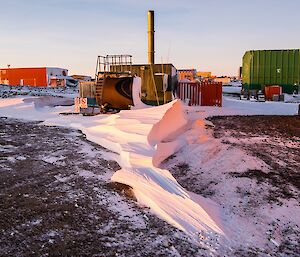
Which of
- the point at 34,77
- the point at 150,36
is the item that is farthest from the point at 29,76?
the point at 150,36

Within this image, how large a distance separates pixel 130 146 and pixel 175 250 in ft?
11.9

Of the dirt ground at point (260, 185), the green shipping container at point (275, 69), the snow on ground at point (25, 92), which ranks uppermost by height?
the green shipping container at point (275, 69)

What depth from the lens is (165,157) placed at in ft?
21.4

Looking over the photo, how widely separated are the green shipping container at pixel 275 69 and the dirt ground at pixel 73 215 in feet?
84.5

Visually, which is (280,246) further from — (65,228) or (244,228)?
(65,228)

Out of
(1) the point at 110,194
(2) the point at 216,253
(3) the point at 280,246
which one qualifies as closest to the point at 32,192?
(1) the point at 110,194

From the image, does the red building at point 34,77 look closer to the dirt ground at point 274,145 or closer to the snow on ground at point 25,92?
the snow on ground at point 25,92

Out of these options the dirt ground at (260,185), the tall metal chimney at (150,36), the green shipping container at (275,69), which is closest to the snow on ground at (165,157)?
the dirt ground at (260,185)

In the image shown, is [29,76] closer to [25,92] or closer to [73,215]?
[25,92]

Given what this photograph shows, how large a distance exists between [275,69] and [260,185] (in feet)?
86.7

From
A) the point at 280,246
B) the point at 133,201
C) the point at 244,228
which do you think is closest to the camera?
the point at 280,246

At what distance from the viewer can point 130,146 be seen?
21.2ft

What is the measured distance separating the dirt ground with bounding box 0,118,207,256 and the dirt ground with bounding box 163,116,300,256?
91 centimetres

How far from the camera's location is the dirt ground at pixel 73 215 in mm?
2994
